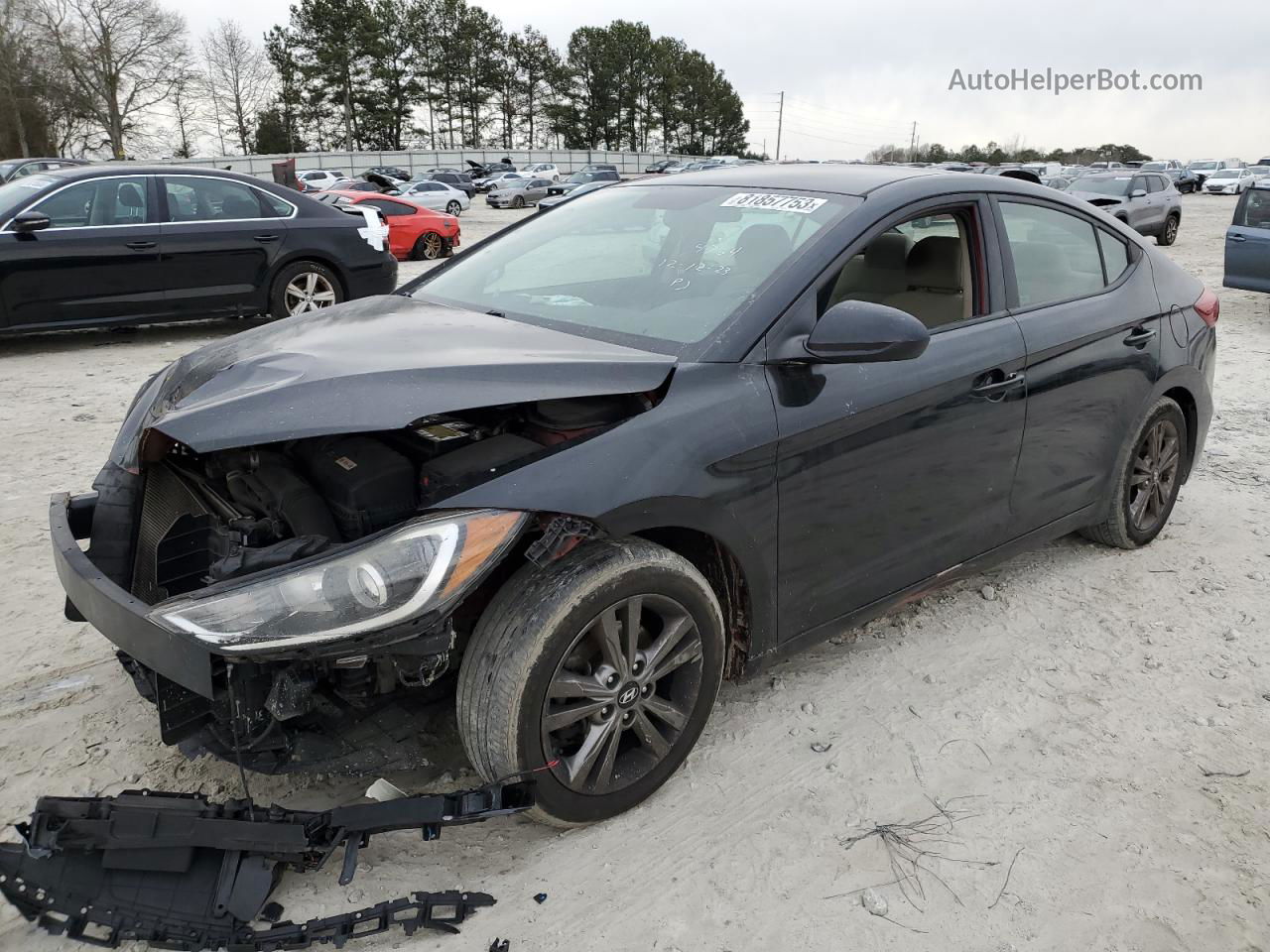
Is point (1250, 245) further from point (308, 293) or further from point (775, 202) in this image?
point (308, 293)

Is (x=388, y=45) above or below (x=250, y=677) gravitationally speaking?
above

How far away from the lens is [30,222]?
7.62 metres

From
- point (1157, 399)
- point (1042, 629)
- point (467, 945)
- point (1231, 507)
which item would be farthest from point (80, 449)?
point (1231, 507)

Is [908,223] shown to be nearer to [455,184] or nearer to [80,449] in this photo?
[80,449]

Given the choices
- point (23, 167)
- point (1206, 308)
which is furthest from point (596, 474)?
point (23, 167)

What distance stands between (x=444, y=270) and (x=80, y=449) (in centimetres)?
316

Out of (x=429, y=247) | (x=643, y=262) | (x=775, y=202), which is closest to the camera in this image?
(x=775, y=202)

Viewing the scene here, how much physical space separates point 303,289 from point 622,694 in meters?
7.78

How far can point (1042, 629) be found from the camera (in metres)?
3.63

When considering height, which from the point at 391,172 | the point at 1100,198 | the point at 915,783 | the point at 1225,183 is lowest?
the point at 915,783

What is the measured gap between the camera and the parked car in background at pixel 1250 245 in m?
10.6

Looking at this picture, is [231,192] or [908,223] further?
[231,192]

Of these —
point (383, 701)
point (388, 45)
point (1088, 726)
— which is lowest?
point (1088, 726)

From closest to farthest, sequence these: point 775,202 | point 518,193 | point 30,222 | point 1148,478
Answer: point 775,202 → point 1148,478 → point 30,222 → point 518,193
